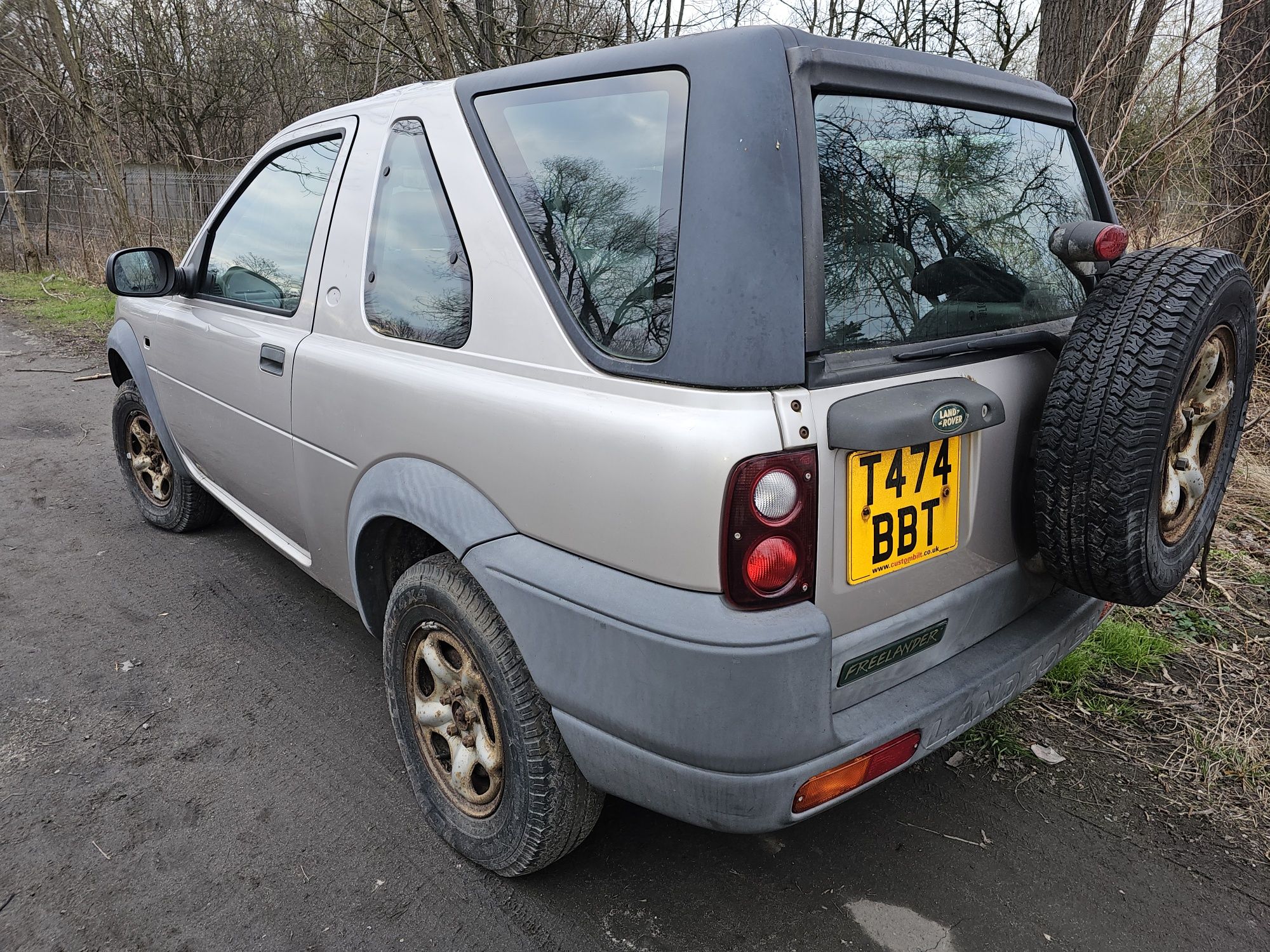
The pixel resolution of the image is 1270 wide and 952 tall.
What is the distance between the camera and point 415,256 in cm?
234

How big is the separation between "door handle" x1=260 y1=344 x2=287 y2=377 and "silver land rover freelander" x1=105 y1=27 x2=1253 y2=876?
28 cm

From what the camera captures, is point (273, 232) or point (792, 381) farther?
point (273, 232)

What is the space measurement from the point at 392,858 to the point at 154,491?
300 cm

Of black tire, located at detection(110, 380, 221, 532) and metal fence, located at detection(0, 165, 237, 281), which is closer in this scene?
black tire, located at detection(110, 380, 221, 532)

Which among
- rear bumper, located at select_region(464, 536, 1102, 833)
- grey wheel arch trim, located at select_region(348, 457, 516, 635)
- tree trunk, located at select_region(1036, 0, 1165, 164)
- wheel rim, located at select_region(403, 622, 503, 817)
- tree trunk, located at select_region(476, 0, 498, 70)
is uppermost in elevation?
tree trunk, located at select_region(476, 0, 498, 70)

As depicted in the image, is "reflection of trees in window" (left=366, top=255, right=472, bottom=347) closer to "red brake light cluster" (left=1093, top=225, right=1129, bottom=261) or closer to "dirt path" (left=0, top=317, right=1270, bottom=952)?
"dirt path" (left=0, top=317, right=1270, bottom=952)

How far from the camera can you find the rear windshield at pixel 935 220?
1813 mm

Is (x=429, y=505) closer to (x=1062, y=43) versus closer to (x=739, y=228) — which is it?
(x=739, y=228)

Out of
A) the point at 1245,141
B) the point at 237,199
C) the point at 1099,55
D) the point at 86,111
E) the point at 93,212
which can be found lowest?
the point at 237,199

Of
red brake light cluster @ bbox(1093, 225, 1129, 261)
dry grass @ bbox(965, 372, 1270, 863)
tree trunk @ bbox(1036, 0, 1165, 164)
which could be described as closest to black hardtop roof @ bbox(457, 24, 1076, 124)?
red brake light cluster @ bbox(1093, 225, 1129, 261)

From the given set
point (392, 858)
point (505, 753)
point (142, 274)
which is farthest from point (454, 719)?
Answer: point (142, 274)

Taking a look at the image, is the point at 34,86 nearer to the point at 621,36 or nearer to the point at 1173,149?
the point at 621,36

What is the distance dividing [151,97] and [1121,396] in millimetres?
21498

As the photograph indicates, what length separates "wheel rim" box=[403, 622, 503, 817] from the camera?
2.20 m
